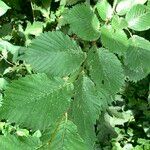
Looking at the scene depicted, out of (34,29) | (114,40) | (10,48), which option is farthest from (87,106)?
(34,29)

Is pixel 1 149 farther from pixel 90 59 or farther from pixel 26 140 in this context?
pixel 90 59

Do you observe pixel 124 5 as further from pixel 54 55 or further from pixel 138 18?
pixel 54 55

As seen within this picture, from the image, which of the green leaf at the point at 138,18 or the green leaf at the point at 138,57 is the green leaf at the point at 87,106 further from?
→ the green leaf at the point at 138,18

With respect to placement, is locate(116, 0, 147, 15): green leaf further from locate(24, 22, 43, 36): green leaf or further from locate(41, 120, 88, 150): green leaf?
locate(24, 22, 43, 36): green leaf

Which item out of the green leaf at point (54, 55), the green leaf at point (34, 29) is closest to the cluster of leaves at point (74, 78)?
the green leaf at point (54, 55)

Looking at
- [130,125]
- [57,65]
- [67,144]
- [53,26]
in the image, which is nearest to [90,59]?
[57,65]

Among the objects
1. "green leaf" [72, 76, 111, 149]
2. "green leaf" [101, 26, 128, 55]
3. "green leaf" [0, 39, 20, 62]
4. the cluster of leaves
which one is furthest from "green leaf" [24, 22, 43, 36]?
"green leaf" [72, 76, 111, 149]
